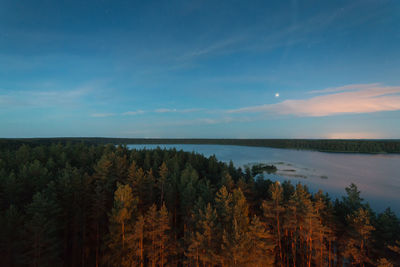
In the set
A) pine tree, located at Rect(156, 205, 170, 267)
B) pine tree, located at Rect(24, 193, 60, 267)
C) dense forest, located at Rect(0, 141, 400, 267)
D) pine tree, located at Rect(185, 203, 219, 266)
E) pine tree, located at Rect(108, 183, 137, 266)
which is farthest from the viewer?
pine tree, located at Rect(156, 205, 170, 267)

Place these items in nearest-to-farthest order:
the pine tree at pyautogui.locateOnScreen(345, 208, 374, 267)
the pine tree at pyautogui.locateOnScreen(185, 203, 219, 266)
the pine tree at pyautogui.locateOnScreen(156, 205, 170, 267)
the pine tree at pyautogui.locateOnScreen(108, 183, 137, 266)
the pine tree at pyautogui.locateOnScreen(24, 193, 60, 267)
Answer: the pine tree at pyautogui.locateOnScreen(24, 193, 60, 267), the pine tree at pyautogui.locateOnScreen(185, 203, 219, 266), the pine tree at pyautogui.locateOnScreen(108, 183, 137, 266), the pine tree at pyautogui.locateOnScreen(156, 205, 170, 267), the pine tree at pyautogui.locateOnScreen(345, 208, 374, 267)

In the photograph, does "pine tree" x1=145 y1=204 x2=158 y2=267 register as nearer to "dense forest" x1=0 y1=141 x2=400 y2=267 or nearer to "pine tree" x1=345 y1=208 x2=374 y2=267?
"dense forest" x1=0 y1=141 x2=400 y2=267

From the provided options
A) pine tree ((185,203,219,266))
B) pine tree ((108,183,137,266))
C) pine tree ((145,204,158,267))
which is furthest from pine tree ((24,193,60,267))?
pine tree ((185,203,219,266))

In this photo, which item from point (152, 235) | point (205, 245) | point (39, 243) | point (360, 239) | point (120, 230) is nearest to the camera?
point (39, 243)

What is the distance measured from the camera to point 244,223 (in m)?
17.2

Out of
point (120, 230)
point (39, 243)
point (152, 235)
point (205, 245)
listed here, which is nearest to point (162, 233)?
point (152, 235)

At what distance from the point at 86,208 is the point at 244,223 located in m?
19.4

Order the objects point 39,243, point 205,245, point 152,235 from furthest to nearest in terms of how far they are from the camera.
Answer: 1. point 152,235
2. point 205,245
3. point 39,243

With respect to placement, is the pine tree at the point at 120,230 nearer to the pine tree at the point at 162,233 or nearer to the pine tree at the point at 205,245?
the pine tree at the point at 162,233

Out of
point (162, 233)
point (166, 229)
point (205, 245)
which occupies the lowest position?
point (166, 229)

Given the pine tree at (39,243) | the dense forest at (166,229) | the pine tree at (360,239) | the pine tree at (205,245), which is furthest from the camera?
the pine tree at (360,239)

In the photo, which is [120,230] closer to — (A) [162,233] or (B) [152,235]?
(B) [152,235]

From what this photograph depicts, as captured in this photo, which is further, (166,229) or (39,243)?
(166,229)

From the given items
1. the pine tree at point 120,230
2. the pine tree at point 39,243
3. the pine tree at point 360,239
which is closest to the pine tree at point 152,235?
the pine tree at point 120,230
